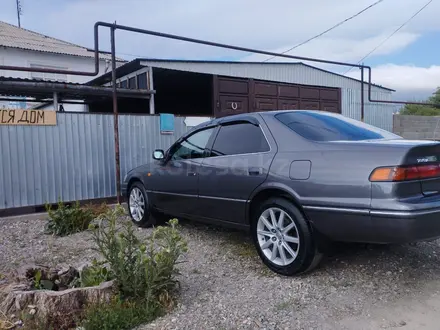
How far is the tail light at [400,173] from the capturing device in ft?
9.44

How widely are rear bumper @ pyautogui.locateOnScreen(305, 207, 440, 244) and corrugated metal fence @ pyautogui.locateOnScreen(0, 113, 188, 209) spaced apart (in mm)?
4956

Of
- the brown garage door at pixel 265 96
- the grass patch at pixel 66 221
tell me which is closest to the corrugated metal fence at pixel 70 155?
the grass patch at pixel 66 221

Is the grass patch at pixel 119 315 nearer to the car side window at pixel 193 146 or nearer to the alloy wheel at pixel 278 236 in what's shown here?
the alloy wheel at pixel 278 236

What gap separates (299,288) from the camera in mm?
3293

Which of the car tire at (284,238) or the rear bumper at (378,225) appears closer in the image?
the rear bumper at (378,225)

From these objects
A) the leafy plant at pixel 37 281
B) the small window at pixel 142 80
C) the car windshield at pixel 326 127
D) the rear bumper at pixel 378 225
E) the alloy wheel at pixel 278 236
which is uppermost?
the small window at pixel 142 80

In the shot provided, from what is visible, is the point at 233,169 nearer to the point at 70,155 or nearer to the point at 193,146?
the point at 193,146

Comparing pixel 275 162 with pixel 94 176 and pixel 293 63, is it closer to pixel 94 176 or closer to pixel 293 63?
pixel 94 176

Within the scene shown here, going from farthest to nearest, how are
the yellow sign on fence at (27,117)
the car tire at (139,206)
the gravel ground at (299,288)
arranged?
the yellow sign on fence at (27,117)
the car tire at (139,206)
the gravel ground at (299,288)

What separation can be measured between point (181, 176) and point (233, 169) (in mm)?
1012

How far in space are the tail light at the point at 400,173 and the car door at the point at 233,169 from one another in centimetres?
A: 105

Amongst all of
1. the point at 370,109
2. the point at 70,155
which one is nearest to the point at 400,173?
the point at 70,155

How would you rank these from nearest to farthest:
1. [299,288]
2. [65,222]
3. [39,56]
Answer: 1. [299,288]
2. [65,222]
3. [39,56]

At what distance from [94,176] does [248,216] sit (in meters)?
4.11
